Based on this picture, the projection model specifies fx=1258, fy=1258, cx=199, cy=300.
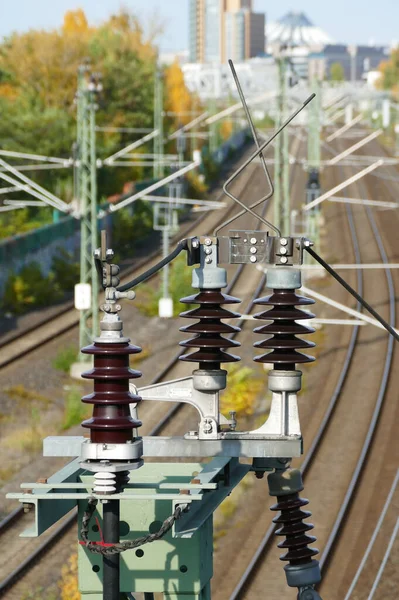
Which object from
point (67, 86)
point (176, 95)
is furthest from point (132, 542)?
point (176, 95)

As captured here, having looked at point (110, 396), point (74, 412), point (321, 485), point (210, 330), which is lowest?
point (321, 485)

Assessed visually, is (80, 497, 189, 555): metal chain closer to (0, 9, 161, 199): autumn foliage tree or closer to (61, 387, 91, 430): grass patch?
(61, 387, 91, 430): grass patch

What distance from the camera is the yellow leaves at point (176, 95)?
315 ft

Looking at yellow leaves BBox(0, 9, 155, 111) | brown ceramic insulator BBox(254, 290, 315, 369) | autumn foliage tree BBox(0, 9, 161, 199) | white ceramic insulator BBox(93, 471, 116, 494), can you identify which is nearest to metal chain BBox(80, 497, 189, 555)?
white ceramic insulator BBox(93, 471, 116, 494)

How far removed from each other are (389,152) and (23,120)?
55.7 metres

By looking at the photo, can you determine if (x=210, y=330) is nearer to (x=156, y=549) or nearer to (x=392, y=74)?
(x=156, y=549)

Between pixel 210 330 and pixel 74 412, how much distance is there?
24.9m

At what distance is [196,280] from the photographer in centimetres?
880

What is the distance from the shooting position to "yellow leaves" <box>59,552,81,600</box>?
20922 millimetres

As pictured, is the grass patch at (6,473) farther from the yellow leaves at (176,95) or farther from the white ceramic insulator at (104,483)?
the yellow leaves at (176,95)

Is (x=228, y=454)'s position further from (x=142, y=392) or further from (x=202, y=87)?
(x=202, y=87)

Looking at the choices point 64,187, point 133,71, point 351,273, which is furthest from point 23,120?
point 351,273

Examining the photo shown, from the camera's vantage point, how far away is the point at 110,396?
7.68m

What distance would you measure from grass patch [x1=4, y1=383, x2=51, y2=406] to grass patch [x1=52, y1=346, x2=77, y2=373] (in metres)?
2.99
